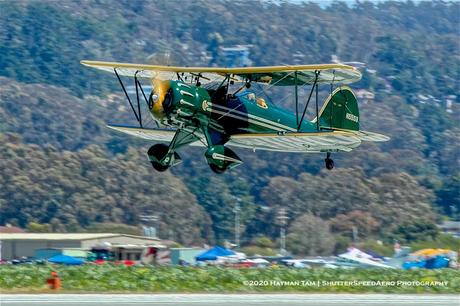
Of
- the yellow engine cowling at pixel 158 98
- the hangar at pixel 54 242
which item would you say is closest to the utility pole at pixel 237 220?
the hangar at pixel 54 242

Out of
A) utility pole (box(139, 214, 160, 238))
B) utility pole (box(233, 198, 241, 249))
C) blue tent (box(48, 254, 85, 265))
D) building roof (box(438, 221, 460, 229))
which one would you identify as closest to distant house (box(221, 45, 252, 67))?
utility pole (box(233, 198, 241, 249))

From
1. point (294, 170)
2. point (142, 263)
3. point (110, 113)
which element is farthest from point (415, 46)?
point (142, 263)

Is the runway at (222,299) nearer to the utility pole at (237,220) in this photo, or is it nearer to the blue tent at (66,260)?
the blue tent at (66,260)

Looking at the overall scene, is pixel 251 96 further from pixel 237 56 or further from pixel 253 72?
pixel 237 56

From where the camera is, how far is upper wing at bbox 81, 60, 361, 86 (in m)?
27.5

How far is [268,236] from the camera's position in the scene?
193 ft

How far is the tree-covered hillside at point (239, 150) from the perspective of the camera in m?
60.2

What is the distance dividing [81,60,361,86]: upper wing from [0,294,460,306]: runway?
487cm

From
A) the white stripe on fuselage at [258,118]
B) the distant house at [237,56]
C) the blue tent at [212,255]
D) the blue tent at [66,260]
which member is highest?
the distant house at [237,56]

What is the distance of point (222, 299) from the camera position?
25297 millimetres

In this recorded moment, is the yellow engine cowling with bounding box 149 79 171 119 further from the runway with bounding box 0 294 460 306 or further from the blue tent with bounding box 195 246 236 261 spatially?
the blue tent with bounding box 195 246 236 261

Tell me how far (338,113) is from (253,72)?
421cm

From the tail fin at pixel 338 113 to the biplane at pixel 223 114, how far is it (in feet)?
4.88

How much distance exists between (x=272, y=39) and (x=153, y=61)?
104597 millimetres
